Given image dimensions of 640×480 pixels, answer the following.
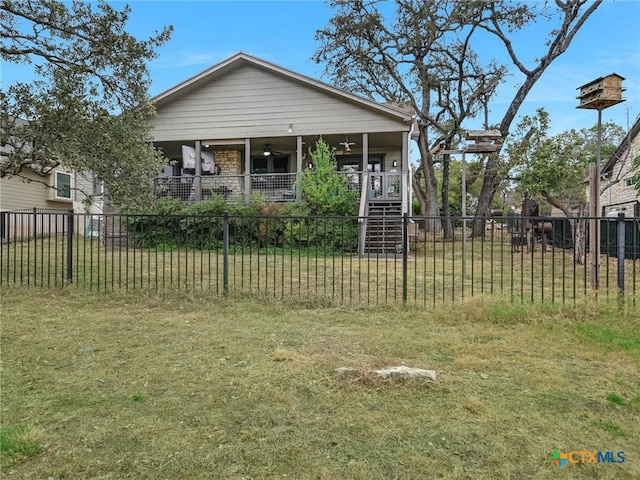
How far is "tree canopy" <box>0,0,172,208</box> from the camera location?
6230 millimetres

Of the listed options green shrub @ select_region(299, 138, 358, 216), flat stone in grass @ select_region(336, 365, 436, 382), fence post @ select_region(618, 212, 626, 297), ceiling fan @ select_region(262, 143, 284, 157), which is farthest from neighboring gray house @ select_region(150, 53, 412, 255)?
flat stone in grass @ select_region(336, 365, 436, 382)

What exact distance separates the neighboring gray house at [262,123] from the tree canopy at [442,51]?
234 inches

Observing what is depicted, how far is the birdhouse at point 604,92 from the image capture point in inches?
274

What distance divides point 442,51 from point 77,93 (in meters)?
18.9

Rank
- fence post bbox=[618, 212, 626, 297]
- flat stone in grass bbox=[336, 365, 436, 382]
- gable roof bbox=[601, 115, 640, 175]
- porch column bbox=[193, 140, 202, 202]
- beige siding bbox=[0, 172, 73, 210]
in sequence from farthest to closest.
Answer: beige siding bbox=[0, 172, 73, 210], gable roof bbox=[601, 115, 640, 175], porch column bbox=[193, 140, 202, 202], fence post bbox=[618, 212, 626, 297], flat stone in grass bbox=[336, 365, 436, 382]

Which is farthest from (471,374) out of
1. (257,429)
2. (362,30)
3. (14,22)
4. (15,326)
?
(362,30)

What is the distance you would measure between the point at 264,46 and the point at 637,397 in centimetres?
2093

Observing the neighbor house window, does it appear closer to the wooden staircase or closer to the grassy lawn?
the wooden staircase

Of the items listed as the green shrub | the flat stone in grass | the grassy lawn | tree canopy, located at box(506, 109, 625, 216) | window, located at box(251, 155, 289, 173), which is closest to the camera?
the grassy lawn

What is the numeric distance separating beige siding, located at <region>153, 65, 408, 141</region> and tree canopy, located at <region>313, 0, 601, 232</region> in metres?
6.50

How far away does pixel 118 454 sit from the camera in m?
A: 2.38

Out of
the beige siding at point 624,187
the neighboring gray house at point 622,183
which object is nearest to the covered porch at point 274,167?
the neighboring gray house at point 622,183

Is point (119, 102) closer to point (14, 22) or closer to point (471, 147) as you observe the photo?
point (14, 22)

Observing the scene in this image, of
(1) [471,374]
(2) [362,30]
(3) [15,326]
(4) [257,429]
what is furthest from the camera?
(2) [362,30]
